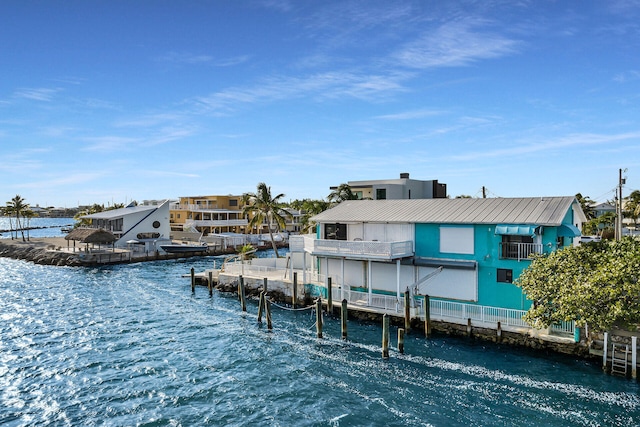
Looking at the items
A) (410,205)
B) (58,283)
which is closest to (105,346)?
(410,205)

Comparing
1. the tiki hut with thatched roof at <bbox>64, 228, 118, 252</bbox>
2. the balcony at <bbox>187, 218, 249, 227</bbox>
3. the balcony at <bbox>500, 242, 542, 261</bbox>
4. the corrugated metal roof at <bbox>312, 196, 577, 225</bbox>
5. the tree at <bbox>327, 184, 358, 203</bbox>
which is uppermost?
the tree at <bbox>327, 184, 358, 203</bbox>

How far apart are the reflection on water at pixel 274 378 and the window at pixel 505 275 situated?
15.1 feet

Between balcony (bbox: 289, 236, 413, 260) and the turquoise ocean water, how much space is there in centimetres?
477

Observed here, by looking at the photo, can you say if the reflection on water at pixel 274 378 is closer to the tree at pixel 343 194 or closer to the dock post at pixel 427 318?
the dock post at pixel 427 318

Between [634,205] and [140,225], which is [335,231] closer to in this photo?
[140,225]

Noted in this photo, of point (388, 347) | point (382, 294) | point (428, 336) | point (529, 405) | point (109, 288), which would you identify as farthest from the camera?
point (109, 288)

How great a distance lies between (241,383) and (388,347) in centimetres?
825

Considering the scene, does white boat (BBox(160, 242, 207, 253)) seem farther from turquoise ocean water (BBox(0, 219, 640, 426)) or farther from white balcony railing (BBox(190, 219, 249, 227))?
turquoise ocean water (BBox(0, 219, 640, 426))

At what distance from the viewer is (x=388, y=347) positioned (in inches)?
958

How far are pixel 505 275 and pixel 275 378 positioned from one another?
15.4 meters

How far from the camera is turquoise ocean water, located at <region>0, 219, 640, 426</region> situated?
1791cm

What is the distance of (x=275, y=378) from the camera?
21703 mm

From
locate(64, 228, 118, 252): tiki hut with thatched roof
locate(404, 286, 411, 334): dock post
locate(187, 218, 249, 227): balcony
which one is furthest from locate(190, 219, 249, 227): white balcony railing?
locate(404, 286, 411, 334): dock post

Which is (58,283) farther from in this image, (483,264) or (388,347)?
(483,264)
